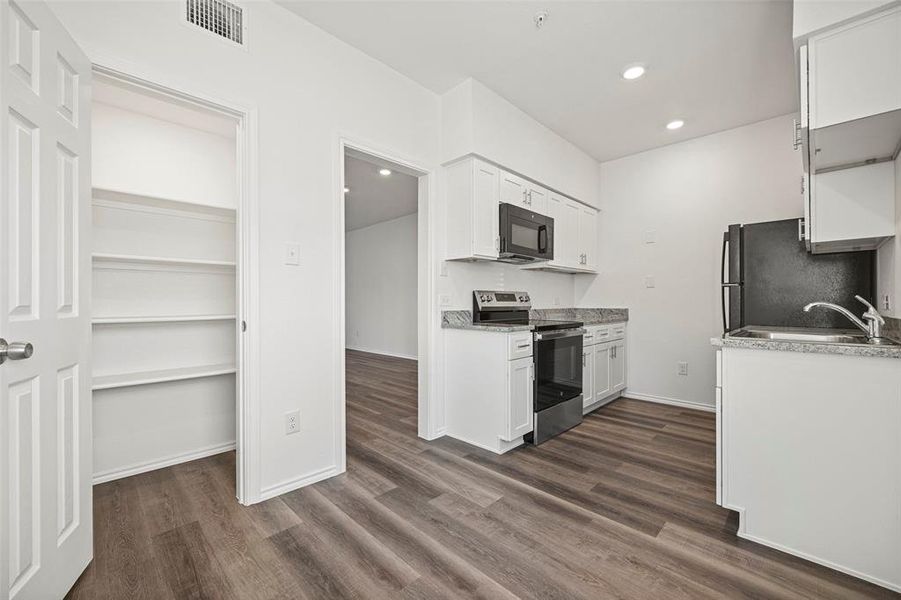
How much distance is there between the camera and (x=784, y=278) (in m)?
2.92

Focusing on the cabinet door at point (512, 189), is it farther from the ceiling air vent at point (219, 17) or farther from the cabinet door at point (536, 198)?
the ceiling air vent at point (219, 17)

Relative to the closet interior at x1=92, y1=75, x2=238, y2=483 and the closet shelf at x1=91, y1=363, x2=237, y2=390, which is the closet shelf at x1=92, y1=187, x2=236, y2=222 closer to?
the closet interior at x1=92, y1=75, x2=238, y2=483

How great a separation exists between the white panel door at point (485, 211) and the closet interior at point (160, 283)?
5.76 feet

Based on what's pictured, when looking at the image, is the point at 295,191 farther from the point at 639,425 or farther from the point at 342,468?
the point at 639,425

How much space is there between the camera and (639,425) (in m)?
3.40

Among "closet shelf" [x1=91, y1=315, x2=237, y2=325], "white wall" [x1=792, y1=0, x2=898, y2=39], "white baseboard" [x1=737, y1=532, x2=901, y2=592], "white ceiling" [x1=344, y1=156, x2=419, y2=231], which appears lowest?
"white baseboard" [x1=737, y1=532, x2=901, y2=592]

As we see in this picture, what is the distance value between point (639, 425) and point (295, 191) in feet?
10.7

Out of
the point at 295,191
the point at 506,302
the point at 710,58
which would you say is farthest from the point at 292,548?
the point at 710,58

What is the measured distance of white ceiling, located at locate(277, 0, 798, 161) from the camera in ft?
7.32

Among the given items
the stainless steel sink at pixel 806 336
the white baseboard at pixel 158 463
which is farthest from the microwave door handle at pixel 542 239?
the white baseboard at pixel 158 463

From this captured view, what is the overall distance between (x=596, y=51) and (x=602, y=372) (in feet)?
8.86

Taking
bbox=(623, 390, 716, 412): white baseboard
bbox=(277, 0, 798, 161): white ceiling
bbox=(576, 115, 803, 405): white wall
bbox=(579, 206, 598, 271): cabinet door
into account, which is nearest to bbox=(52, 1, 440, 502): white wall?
bbox=(277, 0, 798, 161): white ceiling

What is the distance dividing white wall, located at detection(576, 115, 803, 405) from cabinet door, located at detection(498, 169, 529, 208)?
1.65 meters

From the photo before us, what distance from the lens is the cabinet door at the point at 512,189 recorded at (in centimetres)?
324
